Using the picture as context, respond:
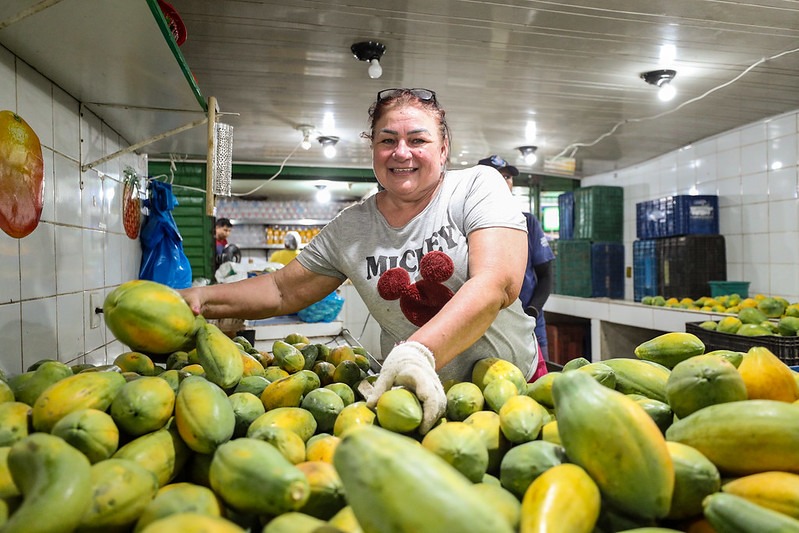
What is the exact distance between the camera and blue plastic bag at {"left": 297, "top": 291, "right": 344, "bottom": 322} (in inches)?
159

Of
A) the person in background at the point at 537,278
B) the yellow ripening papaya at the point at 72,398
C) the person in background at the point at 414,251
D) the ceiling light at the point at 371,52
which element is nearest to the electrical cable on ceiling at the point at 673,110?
the person in background at the point at 537,278

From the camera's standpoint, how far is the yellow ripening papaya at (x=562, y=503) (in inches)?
21.9

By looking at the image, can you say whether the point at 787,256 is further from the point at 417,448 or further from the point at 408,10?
the point at 417,448

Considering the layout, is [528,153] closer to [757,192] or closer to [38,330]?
[757,192]

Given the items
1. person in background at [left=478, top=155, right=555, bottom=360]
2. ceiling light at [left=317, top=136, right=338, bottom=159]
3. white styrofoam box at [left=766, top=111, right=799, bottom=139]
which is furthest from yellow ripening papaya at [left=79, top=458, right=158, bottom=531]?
white styrofoam box at [left=766, top=111, right=799, bottom=139]

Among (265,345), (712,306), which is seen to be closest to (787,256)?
(712,306)

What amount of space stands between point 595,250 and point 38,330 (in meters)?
5.82

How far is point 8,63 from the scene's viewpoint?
1476mm

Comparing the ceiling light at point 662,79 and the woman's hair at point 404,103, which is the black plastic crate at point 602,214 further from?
the woman's hair at point 404,103

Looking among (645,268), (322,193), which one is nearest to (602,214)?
(645,268)

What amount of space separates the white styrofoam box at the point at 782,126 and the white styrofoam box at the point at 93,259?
5.21 m

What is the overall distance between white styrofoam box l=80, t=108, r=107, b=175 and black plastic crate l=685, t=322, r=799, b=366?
3.26m

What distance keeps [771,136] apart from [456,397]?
500cm

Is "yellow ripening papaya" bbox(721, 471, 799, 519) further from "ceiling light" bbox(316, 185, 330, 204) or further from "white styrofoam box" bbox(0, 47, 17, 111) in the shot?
"ceiling light" bbox(316, 185, 330, 204)
